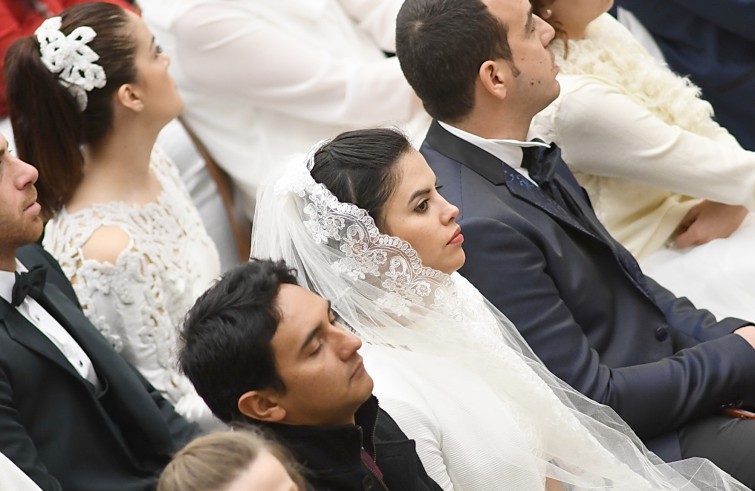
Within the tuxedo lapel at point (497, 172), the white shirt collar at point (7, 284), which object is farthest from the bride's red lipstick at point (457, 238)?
the white shirt collar at point (7, 284)

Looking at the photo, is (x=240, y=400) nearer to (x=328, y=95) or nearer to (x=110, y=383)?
(x=110, y=383)

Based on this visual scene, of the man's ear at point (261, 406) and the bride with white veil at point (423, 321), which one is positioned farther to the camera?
the bride with white veil at point (423, 321)

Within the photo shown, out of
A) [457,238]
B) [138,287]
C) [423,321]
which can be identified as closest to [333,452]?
[423,321]

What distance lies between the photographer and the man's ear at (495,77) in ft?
7.38

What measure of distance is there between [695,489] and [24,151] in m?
1.75

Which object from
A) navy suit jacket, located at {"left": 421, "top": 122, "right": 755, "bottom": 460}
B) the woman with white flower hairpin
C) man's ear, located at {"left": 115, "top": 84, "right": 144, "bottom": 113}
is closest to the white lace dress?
the woman with white flower hairpin

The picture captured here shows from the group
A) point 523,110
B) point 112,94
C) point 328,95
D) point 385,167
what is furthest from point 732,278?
point 112,94

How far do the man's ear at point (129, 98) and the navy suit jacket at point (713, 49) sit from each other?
153cm

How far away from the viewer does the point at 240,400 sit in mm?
1587

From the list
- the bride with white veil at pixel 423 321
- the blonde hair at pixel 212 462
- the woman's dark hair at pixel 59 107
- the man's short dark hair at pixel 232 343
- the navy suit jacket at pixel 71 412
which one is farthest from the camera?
the woman's dark hair at pixel 59 107

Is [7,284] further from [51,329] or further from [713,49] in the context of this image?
[713,49]

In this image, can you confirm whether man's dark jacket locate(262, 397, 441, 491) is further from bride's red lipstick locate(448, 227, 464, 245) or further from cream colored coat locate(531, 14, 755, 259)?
cream colored coat locate(531, 14, 755, 259)

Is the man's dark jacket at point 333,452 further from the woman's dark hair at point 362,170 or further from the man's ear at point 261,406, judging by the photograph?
the woman's dark hair at point 362,170

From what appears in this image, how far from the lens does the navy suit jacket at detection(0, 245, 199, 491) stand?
2037 millimetres
